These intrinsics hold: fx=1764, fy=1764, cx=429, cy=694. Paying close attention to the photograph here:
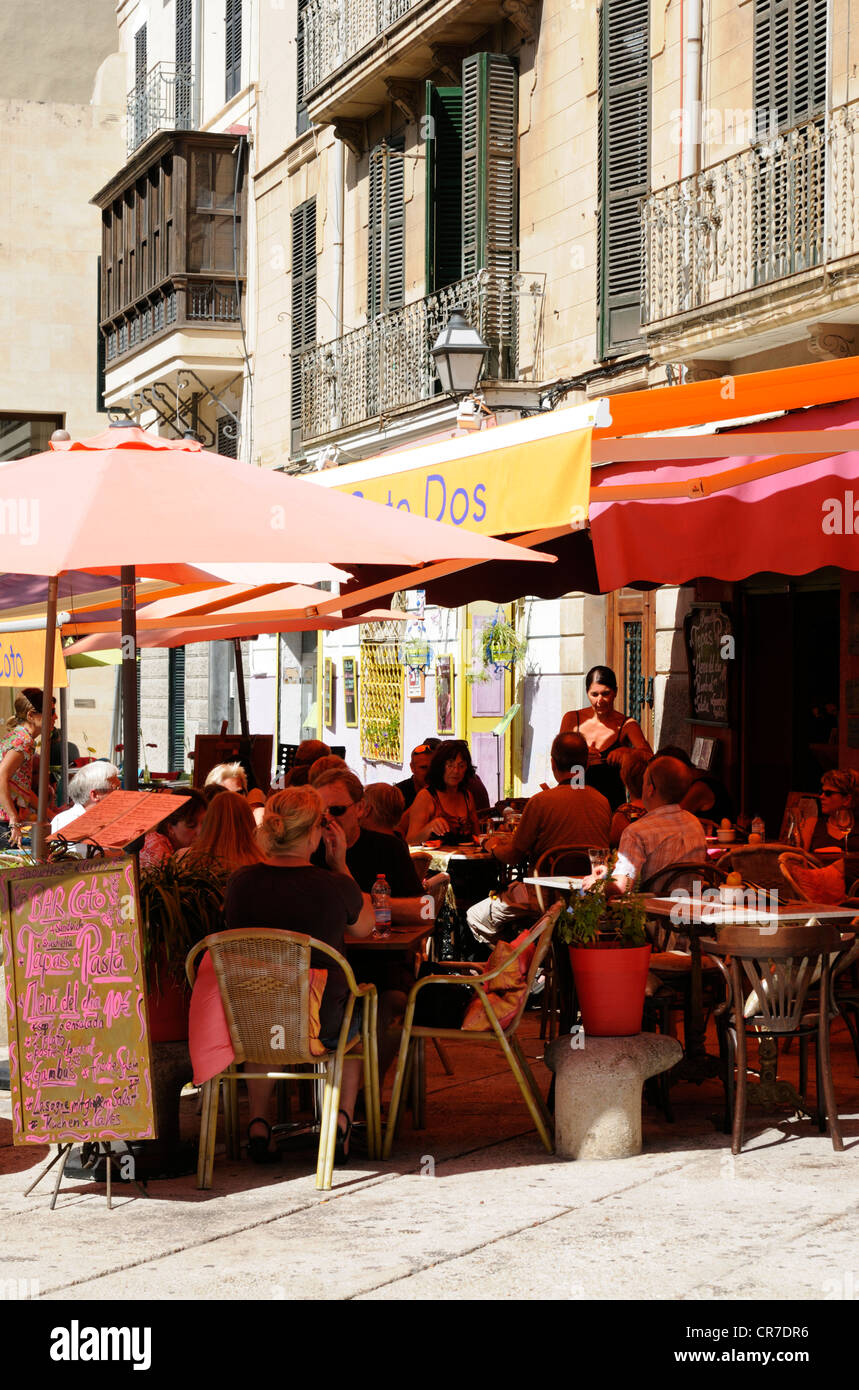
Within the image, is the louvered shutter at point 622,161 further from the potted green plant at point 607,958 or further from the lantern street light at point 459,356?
the potted green plant at point 607,958

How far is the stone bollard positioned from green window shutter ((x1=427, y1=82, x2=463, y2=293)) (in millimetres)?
13980

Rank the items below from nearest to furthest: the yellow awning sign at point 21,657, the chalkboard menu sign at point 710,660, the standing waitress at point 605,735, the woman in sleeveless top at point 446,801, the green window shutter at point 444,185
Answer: the woman in sleeveless top at point 446,801
the yellow awning sign at point 21,657
the standing waitress at point 605,735
the chalkboard menu sign at point 710,660
the green window shutter at point 444,185

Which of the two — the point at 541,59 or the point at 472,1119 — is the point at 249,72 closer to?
the point at 541,59

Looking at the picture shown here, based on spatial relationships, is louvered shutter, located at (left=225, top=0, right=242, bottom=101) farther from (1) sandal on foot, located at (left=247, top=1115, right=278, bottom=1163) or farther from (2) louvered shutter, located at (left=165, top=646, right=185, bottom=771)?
(1) sandal on foot, located at (left=247, top=1115, right=278, bottom=1163)

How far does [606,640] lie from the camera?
16.8 metres

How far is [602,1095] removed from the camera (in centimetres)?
660

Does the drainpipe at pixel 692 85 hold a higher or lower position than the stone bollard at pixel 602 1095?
higher

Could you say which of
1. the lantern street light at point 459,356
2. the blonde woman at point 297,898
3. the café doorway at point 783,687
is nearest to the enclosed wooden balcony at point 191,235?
the lantern street light at point 459,356

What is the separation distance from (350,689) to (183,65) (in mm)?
13139

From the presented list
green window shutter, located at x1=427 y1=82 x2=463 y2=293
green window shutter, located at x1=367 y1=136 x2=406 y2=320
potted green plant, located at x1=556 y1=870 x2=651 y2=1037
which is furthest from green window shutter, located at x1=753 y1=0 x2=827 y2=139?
potted green plant, located at x1=556 y1=870 x2=651 y2=1037

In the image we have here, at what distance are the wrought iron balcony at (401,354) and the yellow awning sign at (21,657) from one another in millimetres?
7287

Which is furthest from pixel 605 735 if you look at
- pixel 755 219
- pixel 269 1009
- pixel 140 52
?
pixel 140 52

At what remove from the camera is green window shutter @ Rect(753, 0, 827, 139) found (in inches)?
519

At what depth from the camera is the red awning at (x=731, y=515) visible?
786cm
